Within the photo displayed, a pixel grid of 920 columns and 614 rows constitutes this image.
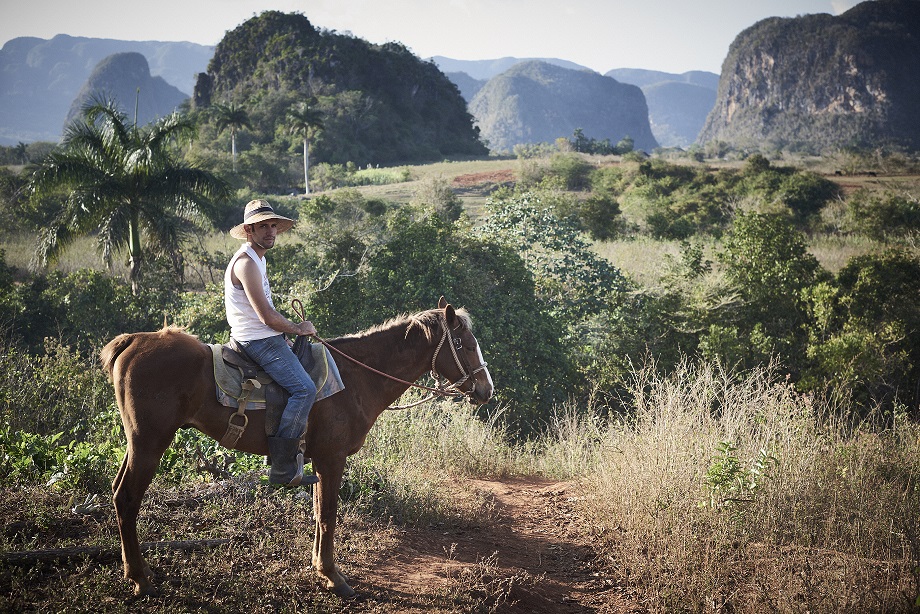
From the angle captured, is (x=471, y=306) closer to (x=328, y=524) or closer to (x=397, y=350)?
(x=397, y=350)

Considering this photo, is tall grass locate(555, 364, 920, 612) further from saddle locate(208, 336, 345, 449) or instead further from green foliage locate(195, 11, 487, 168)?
green foliage locate(195, 11, 487, 168)

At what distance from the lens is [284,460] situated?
4281 mm

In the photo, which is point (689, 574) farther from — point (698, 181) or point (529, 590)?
point (698, 181)

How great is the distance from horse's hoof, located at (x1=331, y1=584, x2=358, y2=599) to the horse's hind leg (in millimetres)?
1155

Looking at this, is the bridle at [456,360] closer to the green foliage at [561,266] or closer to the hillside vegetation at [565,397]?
the hillside vegetation at [565,397]

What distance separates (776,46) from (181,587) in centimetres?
17953

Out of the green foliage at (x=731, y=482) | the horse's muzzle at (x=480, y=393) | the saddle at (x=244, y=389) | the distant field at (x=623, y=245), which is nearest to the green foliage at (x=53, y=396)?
the saddle at (x=244, y=389)

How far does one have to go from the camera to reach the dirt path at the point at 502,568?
460 cm

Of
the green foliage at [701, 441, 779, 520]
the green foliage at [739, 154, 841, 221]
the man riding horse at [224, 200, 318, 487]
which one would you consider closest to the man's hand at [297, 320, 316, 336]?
the man riding horse at [224, 200, 318, 487]

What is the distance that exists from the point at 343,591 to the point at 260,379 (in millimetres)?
1597

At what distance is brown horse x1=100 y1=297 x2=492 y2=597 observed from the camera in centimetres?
397

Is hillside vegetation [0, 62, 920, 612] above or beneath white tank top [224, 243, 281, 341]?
beneath

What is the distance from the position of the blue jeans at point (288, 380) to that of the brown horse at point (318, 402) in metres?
0.18

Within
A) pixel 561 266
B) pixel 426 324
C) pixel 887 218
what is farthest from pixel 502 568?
pixel 887 218
